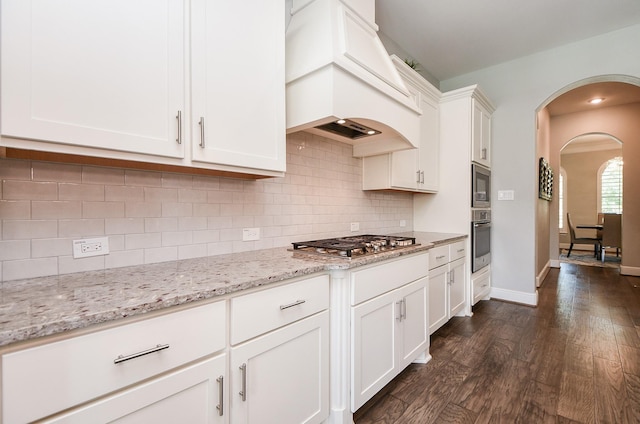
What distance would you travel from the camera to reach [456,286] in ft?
9.70

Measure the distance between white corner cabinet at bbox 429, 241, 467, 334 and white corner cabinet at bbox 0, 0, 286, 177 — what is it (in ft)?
5.57

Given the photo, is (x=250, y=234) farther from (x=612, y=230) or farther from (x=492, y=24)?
(x=612, y=230)

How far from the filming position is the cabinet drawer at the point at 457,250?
9.36 ft

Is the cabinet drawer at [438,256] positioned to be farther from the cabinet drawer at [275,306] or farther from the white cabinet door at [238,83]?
the white cabinet door at [238,83]

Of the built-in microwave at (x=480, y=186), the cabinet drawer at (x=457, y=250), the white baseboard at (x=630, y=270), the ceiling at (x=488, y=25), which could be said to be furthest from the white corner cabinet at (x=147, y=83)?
the white baseboard at (x=630, y=270)

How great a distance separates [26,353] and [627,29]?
198 inches

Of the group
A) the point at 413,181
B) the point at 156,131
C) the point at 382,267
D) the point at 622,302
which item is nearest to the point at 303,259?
the point at 382,267

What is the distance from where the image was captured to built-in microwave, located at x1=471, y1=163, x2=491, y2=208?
3.25m

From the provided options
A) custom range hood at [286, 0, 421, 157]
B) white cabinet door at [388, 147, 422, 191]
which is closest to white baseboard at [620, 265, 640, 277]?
white cabinet door at [388, 147, 422, 191]

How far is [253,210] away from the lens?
191 centimetres

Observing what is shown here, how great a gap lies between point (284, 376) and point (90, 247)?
1.01 meters

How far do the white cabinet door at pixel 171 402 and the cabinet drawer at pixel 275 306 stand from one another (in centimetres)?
13

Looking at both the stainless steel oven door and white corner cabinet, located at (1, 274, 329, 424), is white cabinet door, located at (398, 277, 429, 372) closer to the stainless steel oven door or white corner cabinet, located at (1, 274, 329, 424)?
white corner cabinet, located at (1, 274, 329, 424)

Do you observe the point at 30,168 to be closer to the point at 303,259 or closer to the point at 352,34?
the point at 303,259
